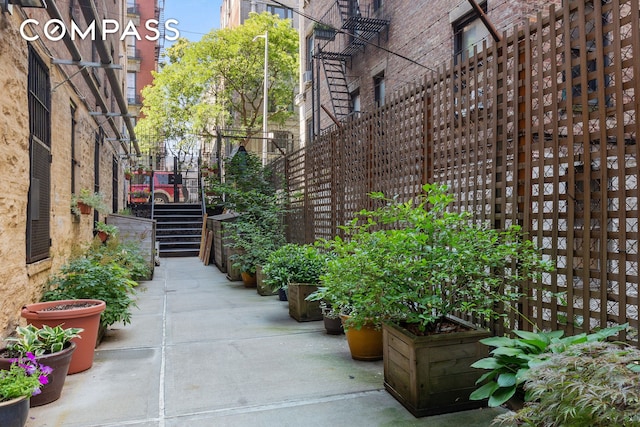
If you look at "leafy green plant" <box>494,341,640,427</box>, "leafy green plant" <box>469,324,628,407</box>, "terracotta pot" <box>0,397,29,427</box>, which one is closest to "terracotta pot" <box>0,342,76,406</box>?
"terracotta pot" <box>0,397,29,427</box>

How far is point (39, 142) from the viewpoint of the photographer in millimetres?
5324

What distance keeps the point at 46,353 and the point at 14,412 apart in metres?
0.85

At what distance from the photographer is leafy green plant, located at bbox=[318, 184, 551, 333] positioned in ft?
10.7

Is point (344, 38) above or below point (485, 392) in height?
above

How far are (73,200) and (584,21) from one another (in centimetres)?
732

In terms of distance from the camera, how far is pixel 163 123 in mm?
27484

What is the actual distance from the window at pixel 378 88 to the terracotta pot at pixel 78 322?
32.8ft

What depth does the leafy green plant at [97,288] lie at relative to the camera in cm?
479

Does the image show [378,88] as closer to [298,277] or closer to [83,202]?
[298,277]

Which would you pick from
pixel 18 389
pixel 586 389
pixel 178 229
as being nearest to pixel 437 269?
pixel 586 389

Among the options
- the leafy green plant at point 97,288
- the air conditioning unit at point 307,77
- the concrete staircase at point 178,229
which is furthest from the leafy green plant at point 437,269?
the air conditioning unit at point 307,77

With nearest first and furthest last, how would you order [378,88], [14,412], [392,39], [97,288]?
[14,412], [97,288], [392,39], [378,88]

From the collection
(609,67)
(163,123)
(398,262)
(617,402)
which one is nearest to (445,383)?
(398,262)

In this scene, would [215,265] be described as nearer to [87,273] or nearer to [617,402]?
[87,273]
